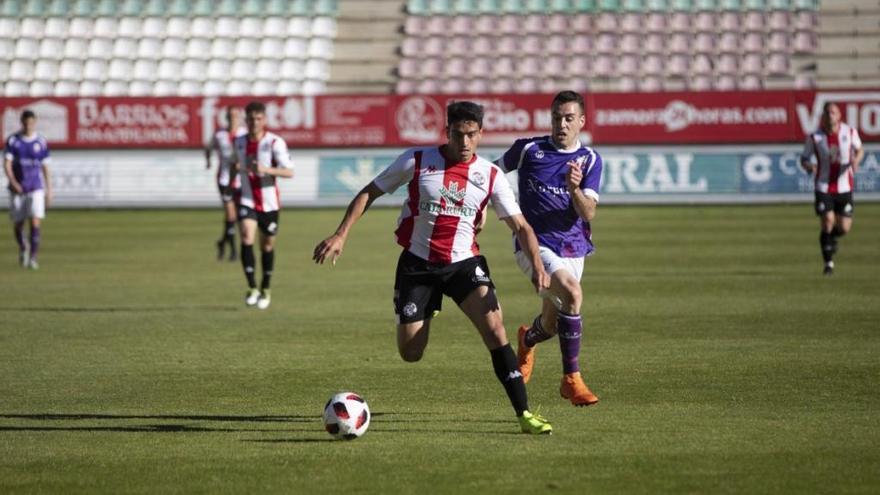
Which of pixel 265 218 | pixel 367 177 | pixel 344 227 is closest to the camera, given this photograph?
pixel 344 227

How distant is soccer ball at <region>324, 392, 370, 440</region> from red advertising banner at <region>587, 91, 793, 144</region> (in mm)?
28390

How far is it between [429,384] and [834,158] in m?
12.0

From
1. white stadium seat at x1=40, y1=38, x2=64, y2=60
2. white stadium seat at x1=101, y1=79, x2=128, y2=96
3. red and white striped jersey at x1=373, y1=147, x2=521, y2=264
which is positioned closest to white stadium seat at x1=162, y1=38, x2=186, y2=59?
white stadium seat at x1=101, y1=79, x2=128, y2=96

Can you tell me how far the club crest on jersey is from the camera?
29.8ft

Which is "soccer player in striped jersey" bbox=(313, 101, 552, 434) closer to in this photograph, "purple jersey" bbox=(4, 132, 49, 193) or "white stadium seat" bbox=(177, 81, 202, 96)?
"purple jersey" bbox=(4, 132, 49, 193)

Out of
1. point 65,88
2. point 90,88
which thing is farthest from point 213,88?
point 65,88

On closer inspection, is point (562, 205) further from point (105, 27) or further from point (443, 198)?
point (105, 27)

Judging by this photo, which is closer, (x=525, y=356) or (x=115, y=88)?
(x=525, y=356)

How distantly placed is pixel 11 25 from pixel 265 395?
1442 inches

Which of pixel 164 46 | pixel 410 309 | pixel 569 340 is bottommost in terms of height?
pixel 569 340

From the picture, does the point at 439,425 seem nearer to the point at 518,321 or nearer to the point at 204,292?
the point at 518,321

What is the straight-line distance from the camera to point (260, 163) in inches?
679

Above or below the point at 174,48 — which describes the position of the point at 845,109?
below

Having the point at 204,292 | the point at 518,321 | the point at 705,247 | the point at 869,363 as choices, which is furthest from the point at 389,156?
the point at 869,363
